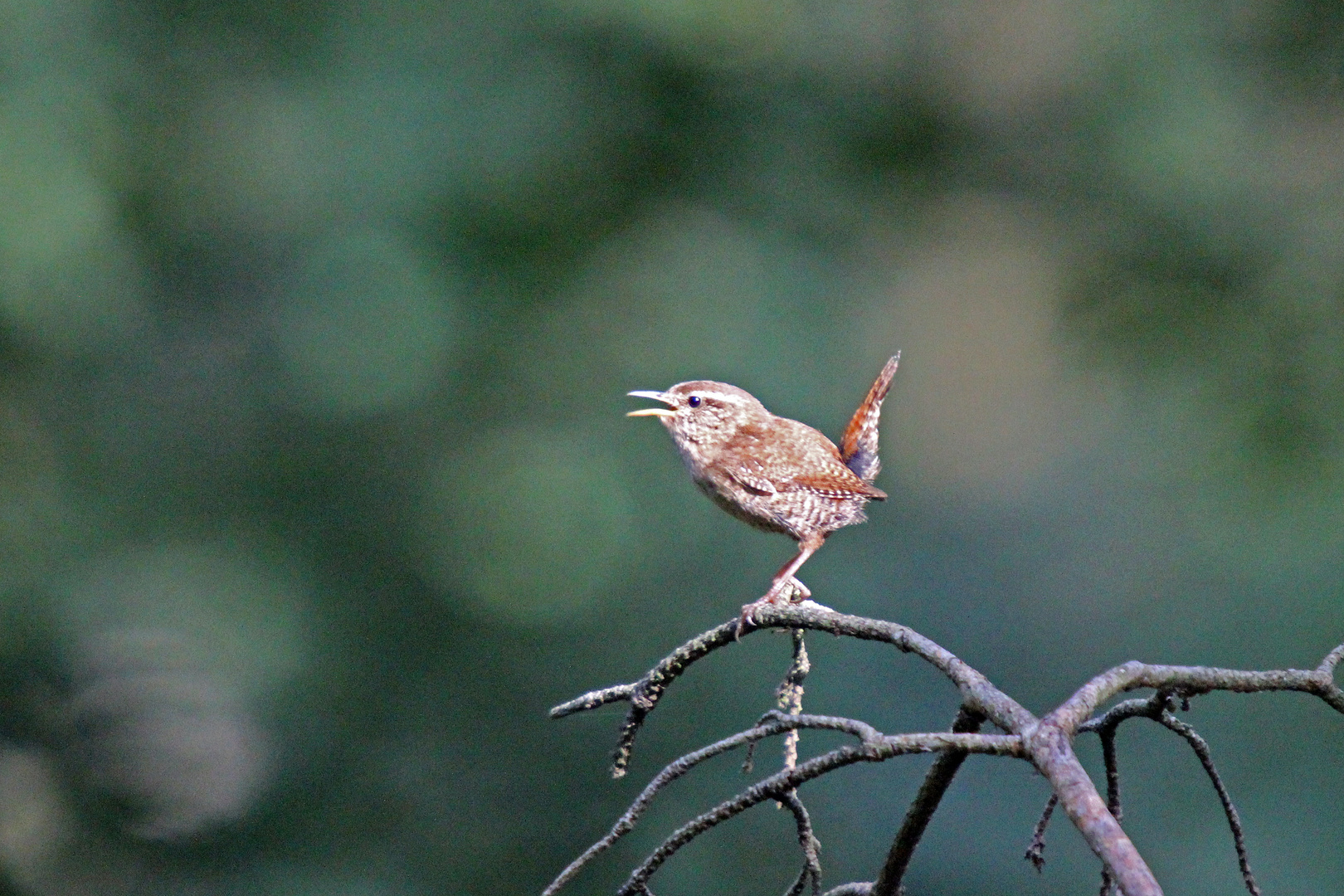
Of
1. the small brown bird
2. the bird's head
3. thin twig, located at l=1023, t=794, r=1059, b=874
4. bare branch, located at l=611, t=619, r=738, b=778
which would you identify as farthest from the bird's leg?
thin twig, located at l=1023, t=794, r=1059, b=874

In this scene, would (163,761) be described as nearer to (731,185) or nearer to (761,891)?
(761,891)

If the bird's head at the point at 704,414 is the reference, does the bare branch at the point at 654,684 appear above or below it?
below

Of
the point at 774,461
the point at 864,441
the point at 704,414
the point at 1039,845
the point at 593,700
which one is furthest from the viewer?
the point at 864,441

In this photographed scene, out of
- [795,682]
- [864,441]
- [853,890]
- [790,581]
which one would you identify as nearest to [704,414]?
[864,441]

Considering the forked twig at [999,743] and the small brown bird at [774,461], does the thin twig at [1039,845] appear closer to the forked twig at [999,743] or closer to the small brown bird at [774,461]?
the forked twig at [999,743]

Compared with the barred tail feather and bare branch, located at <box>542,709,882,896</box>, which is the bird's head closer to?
the barred tail feather

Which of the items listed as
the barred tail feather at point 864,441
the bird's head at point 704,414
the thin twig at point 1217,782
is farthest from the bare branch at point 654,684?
the barred tail feather at point 864,441

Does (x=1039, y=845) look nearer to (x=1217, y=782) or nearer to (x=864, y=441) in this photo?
(x=1217, y=782)
